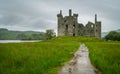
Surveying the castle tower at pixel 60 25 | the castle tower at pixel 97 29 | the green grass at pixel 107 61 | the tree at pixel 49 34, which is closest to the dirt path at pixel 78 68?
the green grass at pixel 107 61

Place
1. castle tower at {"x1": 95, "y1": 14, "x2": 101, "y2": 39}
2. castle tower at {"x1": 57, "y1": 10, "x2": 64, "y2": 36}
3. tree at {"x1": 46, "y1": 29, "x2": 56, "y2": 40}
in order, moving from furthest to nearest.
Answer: tree at {"x1": 46, "y1": 29, "x2": 56, "y2": 40} → castle tower at {"x1": 95, "y1": 14, "x2": 101, "y2": 39} → castle tower at {"x1": 57, "y1": 10, "x2": 64, "y2": 36}

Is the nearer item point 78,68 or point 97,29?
point 78,68

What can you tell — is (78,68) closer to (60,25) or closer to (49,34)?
(60,25)

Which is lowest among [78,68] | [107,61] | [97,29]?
[78,68]

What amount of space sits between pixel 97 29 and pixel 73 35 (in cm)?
1102

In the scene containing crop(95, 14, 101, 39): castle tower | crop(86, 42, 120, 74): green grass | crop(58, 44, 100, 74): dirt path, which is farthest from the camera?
crop(95, 14, 101, 39): castle tower

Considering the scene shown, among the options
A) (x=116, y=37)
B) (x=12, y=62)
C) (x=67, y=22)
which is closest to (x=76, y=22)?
(x=67, y=22)

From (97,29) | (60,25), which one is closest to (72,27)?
(60,25)

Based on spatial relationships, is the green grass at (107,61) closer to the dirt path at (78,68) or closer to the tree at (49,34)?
the dirt path at (78,68)

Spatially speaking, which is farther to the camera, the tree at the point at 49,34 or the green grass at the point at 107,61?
the tree at the point at 49,34

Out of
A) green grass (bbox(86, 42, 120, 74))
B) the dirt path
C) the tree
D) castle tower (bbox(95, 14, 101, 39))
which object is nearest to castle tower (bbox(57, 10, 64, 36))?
castle tower (bbox(95, 14, 101, 39))

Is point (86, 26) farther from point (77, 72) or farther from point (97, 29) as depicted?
point (77, 72)

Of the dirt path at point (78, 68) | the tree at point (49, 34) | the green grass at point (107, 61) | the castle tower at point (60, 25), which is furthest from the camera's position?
the tree at point (49, 34)

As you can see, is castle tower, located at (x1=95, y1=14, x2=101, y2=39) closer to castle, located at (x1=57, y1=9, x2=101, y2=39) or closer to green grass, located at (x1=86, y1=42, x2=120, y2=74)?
castle, located at (x1=57, y1=9, x2=101, y2=39)
